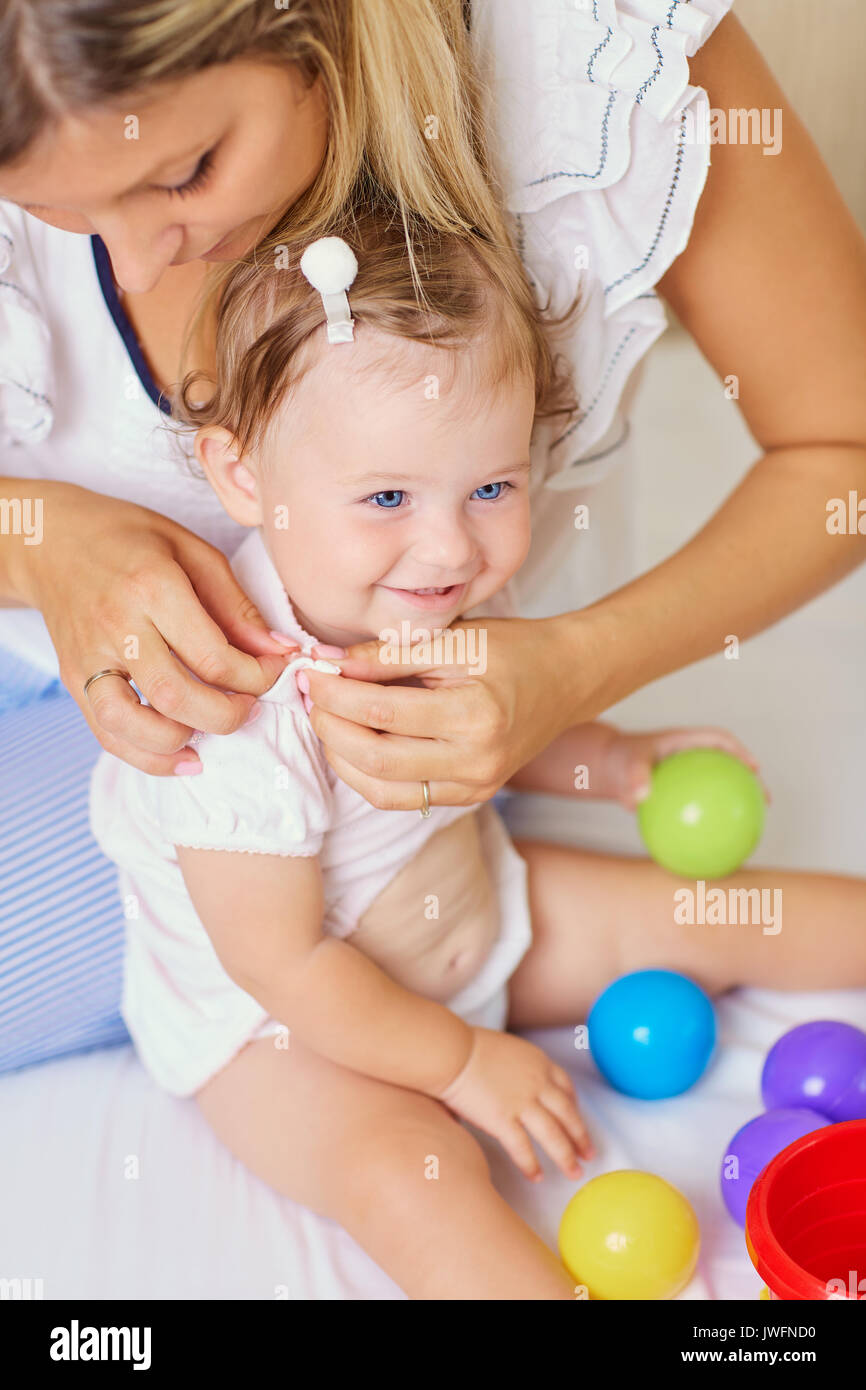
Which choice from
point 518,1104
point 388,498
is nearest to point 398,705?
point 388,498

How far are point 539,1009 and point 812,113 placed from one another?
4.51ft

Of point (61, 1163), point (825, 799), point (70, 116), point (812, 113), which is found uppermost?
point (812, 113)

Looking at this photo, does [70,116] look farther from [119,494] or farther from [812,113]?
[812,113]

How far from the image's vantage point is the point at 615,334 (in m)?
1.01

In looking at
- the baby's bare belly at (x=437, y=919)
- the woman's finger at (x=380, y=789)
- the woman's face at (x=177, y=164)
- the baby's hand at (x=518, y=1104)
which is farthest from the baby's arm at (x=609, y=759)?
the woman's face at (x=177, y=164)

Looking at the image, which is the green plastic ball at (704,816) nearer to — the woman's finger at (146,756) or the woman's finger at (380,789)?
the woman's finger at (380,789)

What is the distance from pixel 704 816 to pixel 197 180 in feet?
2.26

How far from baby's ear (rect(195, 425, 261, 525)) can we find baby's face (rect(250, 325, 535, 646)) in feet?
0.05

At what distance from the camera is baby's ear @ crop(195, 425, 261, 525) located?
862mm

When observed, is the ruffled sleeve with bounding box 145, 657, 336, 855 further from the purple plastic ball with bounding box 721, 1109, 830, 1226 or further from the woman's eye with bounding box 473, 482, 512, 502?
the purple plastic ball with bounding box 721, 1109, 830, 1226
